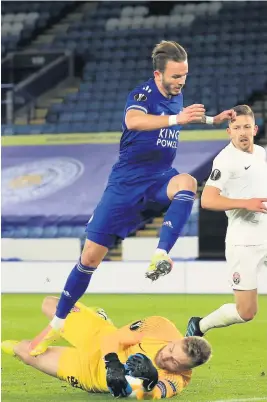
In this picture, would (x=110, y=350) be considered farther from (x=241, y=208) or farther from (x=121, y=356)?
(x=241, y=208)

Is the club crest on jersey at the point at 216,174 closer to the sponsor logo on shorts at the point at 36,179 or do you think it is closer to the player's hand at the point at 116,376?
the player's hand at the point at 116,376

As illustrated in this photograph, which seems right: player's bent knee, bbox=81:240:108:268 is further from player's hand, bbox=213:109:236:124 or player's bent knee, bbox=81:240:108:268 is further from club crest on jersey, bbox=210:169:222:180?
player's hand, bbox=213:109:236:124

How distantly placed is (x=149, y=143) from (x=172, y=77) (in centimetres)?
34

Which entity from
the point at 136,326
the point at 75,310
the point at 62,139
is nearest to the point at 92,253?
the point at 75,310

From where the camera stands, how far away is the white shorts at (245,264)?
193 inches

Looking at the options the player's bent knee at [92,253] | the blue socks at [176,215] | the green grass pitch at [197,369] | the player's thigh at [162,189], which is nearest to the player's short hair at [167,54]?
the player's thigh at [162,189]

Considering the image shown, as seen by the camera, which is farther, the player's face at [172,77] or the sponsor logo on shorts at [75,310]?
the sponsor logo on shorts at [75,310]

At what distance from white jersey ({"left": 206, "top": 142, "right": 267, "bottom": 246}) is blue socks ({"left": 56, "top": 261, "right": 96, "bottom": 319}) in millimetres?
759

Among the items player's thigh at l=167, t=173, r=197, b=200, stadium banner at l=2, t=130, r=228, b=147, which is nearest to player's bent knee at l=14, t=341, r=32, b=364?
player's thigh at l=167, t=173, r=197, b=200

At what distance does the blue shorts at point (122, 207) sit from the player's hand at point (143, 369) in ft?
2.37

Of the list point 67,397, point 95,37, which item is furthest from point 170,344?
point 95,37

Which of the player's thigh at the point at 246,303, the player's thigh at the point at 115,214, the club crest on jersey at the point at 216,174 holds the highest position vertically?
the club crest on jersey at the point at 216,174

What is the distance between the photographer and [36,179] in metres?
11.1

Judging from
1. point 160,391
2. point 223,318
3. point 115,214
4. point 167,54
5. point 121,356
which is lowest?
point 160,391
